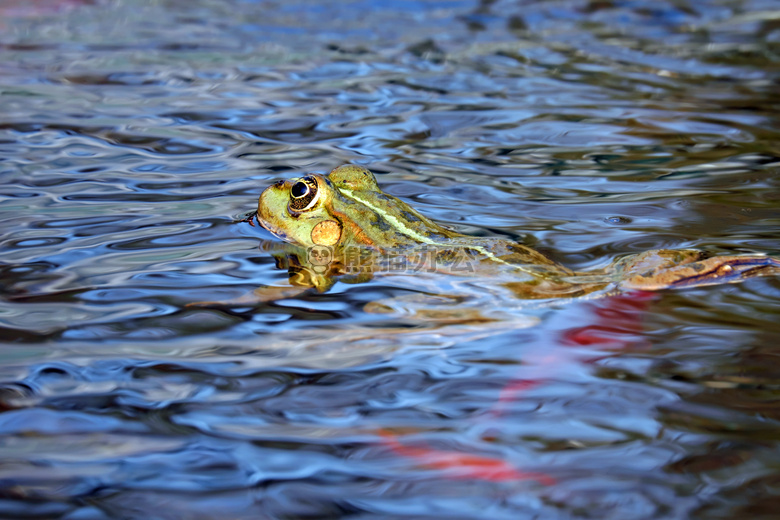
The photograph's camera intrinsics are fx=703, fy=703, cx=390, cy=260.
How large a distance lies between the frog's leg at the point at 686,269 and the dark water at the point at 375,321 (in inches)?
2.8

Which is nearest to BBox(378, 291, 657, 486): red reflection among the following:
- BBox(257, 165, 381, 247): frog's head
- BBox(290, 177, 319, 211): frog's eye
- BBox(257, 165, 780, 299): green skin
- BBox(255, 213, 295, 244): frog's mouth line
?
BBox(257, 165, 780, 299): green skin

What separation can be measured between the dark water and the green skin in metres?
0.10

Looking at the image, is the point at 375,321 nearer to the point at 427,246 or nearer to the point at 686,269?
the point at 427,246

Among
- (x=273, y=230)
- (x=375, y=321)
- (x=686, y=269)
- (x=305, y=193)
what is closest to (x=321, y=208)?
(x=305, y=193)

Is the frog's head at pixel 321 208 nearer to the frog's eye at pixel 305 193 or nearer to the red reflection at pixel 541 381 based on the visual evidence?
the frog's eye at pixel 305 193

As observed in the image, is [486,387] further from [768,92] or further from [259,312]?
[768,92]

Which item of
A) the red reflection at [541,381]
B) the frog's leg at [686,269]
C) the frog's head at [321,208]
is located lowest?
the red reflection at [541,381]

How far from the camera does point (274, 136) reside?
6.04m

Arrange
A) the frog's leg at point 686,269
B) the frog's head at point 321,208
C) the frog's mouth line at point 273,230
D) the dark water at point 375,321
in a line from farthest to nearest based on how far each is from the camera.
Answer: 1. the frog's mouth line at point 273,230
2. the frog's head at point 321,208
3. the frog's leg at point 686,269
4. the dark water at point 375,321

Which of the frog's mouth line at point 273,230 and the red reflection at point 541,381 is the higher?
the frog's mouth line at point 273,230

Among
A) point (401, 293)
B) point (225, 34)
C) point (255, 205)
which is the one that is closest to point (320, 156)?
point (255, 205)

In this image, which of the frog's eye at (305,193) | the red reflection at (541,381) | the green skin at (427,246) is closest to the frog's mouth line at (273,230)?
the green skin at (427,246)

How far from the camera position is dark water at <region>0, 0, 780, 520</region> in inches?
85.8

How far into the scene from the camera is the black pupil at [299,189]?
3773 mm
